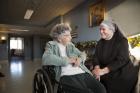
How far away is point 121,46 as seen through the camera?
2242 mm

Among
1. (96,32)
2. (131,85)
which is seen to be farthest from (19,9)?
(131,85)

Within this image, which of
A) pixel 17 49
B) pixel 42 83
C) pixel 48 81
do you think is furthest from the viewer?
pixel 17 49

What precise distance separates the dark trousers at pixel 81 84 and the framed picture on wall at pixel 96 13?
3037 millimetres

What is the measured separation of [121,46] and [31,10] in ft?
18.3

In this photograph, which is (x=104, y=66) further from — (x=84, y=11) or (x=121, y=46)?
(x=84, y=11)

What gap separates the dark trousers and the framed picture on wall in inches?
120

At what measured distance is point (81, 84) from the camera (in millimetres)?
2023

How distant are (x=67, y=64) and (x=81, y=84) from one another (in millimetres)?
260

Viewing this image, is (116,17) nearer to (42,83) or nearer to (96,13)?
(96,13)

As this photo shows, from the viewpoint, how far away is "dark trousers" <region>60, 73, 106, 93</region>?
194 cm

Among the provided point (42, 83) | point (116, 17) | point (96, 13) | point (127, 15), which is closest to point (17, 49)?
point (96, 13)

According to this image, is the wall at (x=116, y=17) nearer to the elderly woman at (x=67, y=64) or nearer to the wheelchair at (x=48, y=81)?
the elderly woman at (x=67, y=64)

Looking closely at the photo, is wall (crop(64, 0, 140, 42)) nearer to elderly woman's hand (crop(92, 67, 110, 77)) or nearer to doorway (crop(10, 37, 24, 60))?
elderly woman's hand (crop(92, 67, 110, 77))

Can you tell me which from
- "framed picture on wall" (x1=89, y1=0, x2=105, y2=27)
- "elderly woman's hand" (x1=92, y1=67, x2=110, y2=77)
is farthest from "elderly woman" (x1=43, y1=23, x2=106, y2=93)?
"framed picture on wall" (x1=89, y1=0, x2=105, y2=27)
